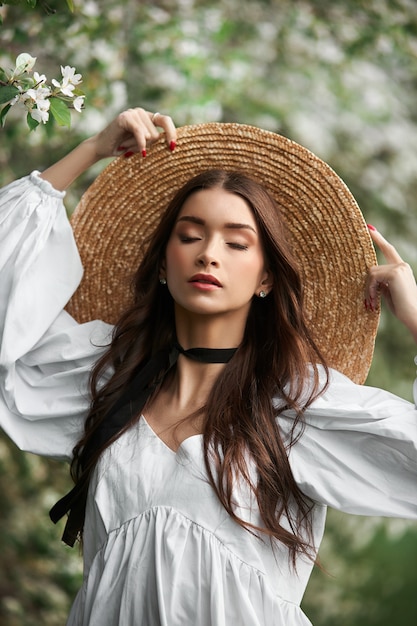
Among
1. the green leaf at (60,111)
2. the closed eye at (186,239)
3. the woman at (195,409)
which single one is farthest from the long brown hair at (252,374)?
the green leaf at (60,111)

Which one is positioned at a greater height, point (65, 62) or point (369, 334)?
point (65, 62)

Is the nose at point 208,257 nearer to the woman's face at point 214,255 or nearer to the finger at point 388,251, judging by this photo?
the woman's face at point 214,255

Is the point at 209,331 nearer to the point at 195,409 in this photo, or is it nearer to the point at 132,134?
the point at 195,409

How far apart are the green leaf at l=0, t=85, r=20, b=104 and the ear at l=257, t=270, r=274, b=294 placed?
0.71 meters

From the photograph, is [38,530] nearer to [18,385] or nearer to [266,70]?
[18,385]

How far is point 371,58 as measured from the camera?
13.4 ft

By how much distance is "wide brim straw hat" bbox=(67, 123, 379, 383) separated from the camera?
2039mm

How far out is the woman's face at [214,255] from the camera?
1.90 m

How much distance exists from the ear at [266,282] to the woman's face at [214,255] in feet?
0.11

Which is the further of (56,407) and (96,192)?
(96,192)

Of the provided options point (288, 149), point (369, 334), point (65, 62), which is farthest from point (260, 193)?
point (65, 62)

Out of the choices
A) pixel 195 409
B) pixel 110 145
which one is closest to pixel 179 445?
pixel 195 409

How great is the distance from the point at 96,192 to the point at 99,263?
0.19 m

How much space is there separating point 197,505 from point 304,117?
262 cm
